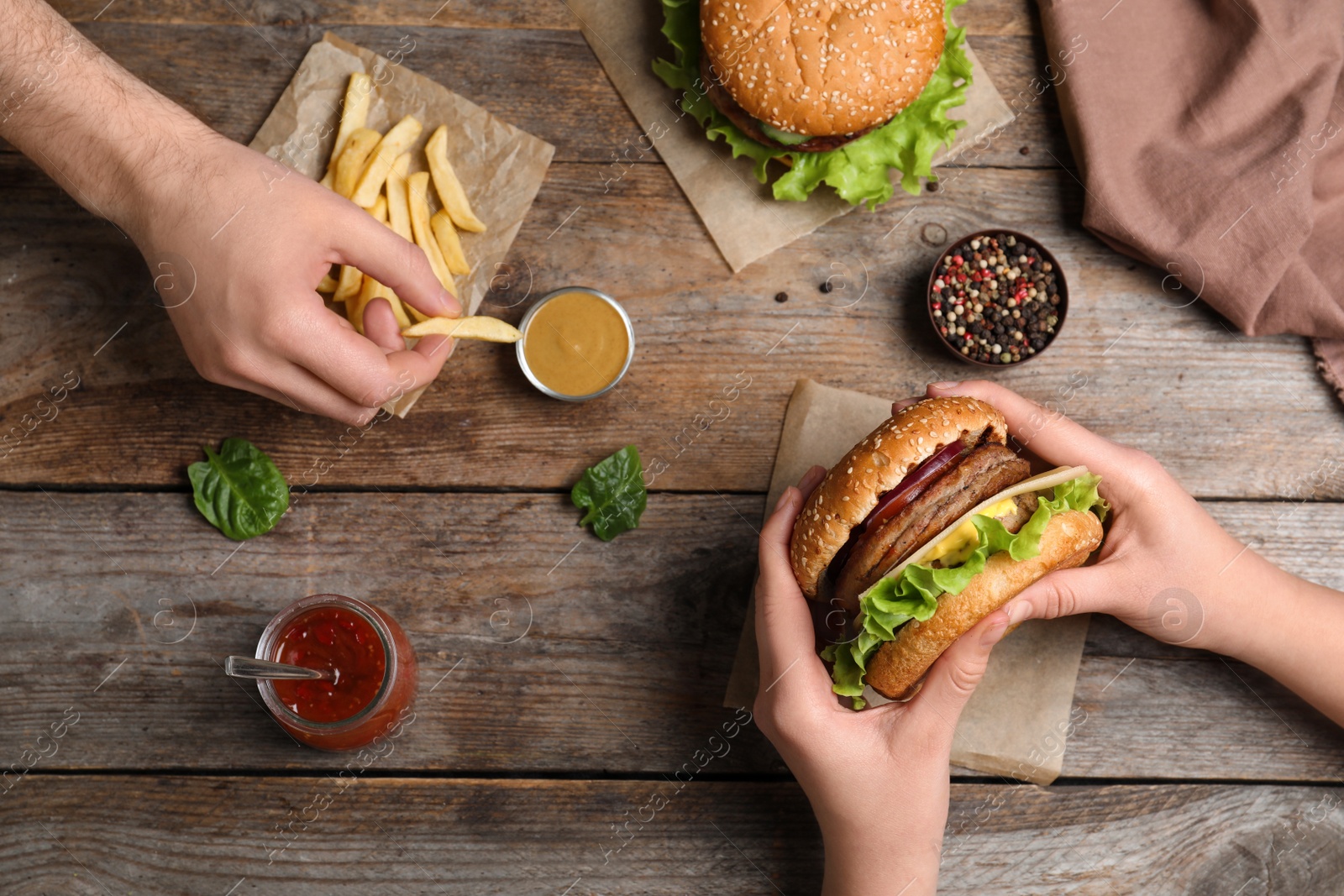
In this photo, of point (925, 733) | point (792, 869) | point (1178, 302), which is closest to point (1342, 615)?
point (1178, 302)

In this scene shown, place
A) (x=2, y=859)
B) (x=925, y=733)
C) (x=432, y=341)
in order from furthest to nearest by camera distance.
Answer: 1. (x=2, y=859)
2. (x=432, y=341)
3. (x=925, y=733)

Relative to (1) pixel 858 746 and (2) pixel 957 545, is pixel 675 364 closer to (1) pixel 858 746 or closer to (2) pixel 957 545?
(2) pixel 957 545

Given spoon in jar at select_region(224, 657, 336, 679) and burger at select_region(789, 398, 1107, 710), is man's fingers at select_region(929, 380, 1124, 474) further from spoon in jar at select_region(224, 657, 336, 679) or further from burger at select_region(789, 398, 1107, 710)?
spoon in jar at select_region(224, 657, 336, 679)

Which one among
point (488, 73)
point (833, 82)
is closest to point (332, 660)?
point (488, 73)

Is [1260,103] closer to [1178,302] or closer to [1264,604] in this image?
[1178,302]

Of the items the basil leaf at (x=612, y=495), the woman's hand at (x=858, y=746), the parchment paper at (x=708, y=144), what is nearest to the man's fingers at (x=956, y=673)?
the woman's hand at (x=858, y=746)

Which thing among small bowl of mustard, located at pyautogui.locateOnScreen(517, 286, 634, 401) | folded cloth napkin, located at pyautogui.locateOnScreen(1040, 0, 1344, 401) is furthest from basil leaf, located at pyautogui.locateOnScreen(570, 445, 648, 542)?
folded cloth napkin, located at pyautogui.locateOnScreen(1040, 0, 1344, 401)

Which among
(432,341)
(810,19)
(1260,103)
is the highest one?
(810,19)
